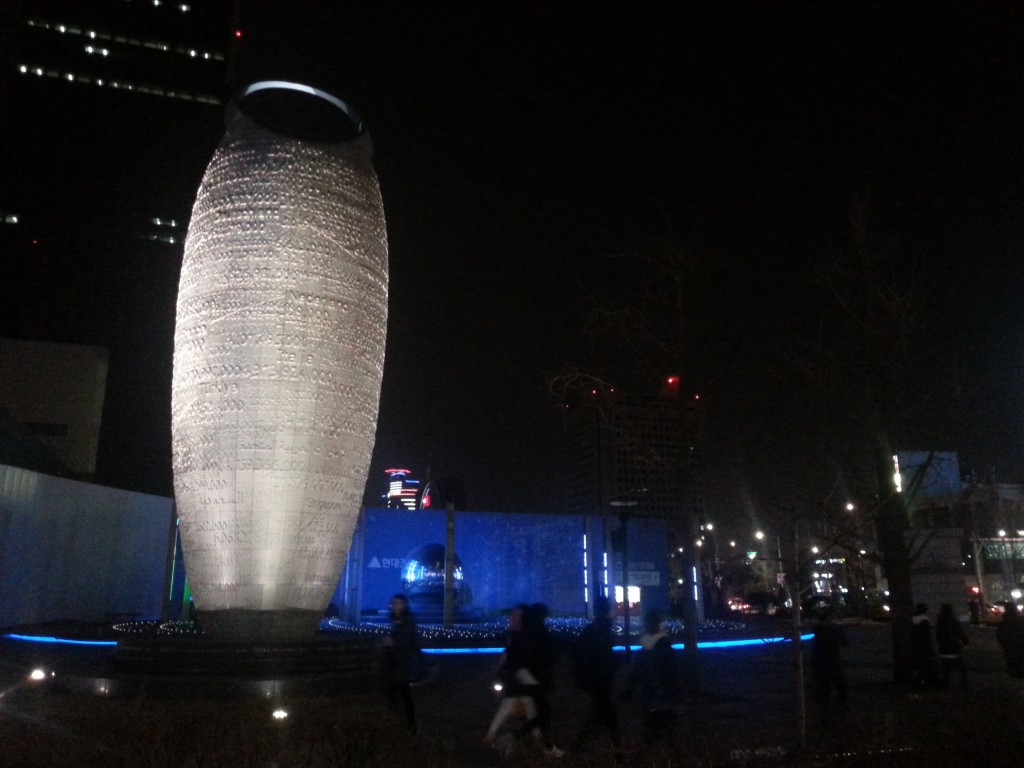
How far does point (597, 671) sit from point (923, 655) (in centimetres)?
677

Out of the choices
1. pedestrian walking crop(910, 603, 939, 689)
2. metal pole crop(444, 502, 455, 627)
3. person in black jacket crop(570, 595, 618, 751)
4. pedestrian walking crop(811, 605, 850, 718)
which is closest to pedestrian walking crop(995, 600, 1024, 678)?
pedestrian walking crop(910, 603, 939, 689)

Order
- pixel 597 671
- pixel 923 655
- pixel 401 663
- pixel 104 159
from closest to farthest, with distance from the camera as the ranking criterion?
1. pixel 597 671
2. pixel 401 663
3. pixel 923 655
4. pixel 104 159

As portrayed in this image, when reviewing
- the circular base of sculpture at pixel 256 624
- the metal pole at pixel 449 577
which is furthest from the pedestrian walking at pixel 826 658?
the metal pole at pixel 449 577

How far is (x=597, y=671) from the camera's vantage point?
7.97 meters

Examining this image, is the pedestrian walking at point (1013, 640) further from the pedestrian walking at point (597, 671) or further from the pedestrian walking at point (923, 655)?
the pedestrian walking at point (597, 671)

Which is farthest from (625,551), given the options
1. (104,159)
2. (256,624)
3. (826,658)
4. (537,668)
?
(104,159)

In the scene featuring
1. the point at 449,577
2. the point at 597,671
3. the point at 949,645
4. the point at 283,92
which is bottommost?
the point at 949,645

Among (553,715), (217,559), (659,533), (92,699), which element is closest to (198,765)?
(553,715)

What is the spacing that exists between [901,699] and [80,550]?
21.7m

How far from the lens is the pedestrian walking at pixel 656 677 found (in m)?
8.42

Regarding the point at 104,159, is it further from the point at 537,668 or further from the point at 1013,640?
the point at 537,668

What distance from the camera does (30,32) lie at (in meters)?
70.7

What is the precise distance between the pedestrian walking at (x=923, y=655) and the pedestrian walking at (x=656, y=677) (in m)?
5.08

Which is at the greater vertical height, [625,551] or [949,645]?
[625,551]
